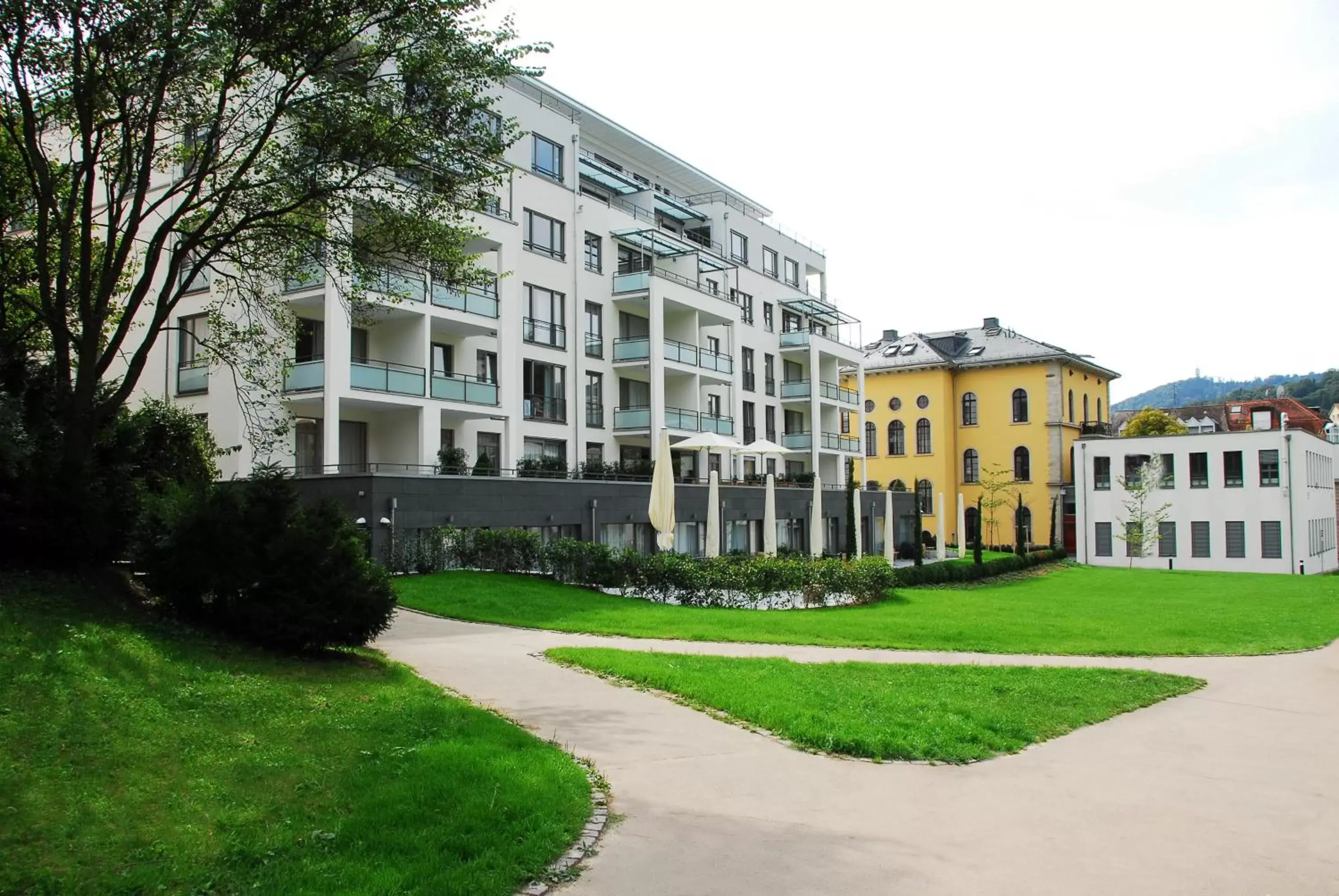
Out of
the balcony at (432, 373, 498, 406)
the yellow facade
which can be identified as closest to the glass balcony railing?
the balcony at (432, 373, 498, 406)

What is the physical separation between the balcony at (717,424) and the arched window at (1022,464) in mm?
32071

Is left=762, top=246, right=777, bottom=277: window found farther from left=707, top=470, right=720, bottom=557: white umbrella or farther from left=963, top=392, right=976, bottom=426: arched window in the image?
left=707, top=470, right=720, bottom=557: white umbrella

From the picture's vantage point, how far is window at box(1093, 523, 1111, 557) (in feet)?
183

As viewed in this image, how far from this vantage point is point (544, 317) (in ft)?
122

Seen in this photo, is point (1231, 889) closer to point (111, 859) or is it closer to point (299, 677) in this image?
point (111, 859)

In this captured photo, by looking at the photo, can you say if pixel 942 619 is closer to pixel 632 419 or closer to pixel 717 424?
pixel 632 419

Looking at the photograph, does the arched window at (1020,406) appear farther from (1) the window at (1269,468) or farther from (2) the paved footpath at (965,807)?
(2) the paved footpath at (965,807)

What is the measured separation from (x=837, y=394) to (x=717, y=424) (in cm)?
1458

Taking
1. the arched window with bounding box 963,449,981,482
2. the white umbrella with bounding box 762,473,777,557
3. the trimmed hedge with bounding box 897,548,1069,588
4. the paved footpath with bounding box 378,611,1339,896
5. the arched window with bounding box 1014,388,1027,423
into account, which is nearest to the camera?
the paved footpath with bounding box 378,611,1339,896

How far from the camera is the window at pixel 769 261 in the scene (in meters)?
54.4

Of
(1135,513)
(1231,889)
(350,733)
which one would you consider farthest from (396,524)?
(1135,513)

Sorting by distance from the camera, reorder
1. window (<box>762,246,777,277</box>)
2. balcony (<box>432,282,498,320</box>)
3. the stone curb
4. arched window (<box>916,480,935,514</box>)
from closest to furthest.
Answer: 1. the stone curb
2. balcony (<box>432,282,498,320</box>)
3. window (<box>762,246,777,277</box>)
4. arched window (<box>916,480,935,514</box>)

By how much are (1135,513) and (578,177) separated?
1380 inches

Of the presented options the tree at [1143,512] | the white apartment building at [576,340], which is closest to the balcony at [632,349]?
the white apartment building at [576,340]
